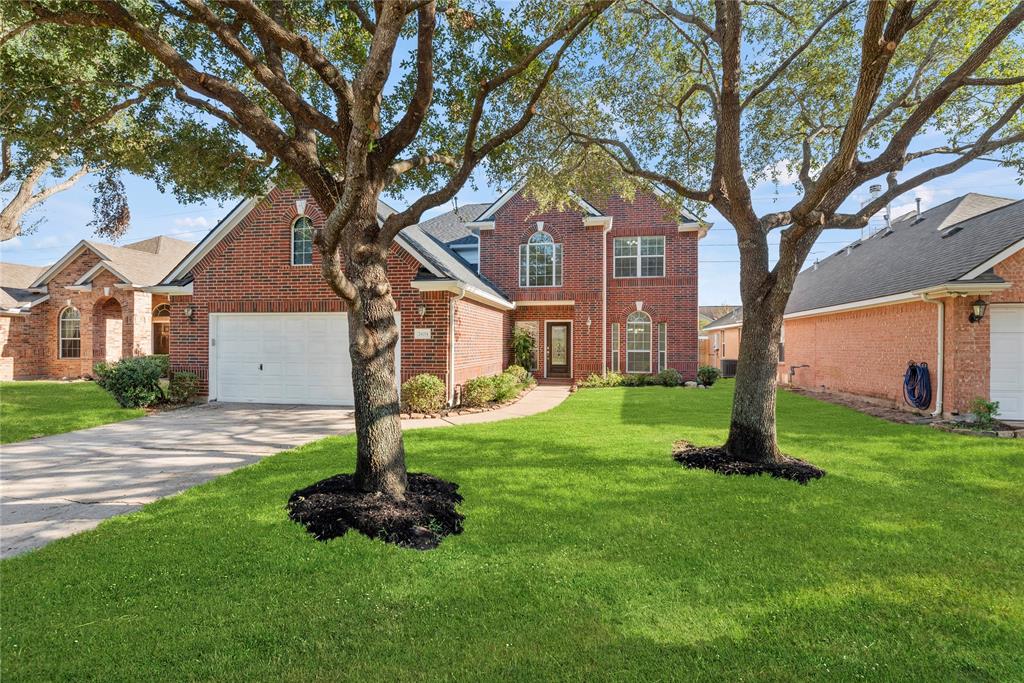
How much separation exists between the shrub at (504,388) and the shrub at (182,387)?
25.4ft

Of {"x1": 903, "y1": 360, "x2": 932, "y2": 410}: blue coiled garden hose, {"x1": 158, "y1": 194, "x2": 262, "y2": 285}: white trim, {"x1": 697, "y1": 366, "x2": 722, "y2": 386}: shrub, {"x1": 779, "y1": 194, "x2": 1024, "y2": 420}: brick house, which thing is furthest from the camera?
{"x1": 697, "y1": 366, "x2": 722, "y2": 386}: shrub

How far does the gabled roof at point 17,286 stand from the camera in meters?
20.6

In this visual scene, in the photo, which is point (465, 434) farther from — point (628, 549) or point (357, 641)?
point (357, 641)

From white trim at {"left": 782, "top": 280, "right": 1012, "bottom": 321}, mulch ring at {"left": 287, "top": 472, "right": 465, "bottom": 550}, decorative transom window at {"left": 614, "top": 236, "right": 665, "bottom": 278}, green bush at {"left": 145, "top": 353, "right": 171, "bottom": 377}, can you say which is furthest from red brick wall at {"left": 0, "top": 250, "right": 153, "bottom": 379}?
white trim at {"left": 782, "top": 280, "right": 1012, "bottom": 321}

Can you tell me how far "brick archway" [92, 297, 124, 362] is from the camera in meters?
20.9

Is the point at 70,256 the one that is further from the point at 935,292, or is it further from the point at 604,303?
the point at 935,292

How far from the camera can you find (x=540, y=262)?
18.5m

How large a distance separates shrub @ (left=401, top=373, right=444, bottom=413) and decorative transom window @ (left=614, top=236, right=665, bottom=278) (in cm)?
1012

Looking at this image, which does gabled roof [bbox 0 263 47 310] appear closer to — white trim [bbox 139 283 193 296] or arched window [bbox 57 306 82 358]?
arched window [bbox 57 306 82 358]

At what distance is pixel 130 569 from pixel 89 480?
3.34 m

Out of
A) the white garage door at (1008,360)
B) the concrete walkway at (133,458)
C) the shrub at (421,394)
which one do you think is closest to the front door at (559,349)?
the concrete walkway at (133,458)

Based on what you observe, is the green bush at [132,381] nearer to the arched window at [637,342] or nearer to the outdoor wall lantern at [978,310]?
the arched window at [637,342]

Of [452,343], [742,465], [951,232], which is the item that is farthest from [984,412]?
[452,343]

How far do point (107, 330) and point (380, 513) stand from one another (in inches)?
923
